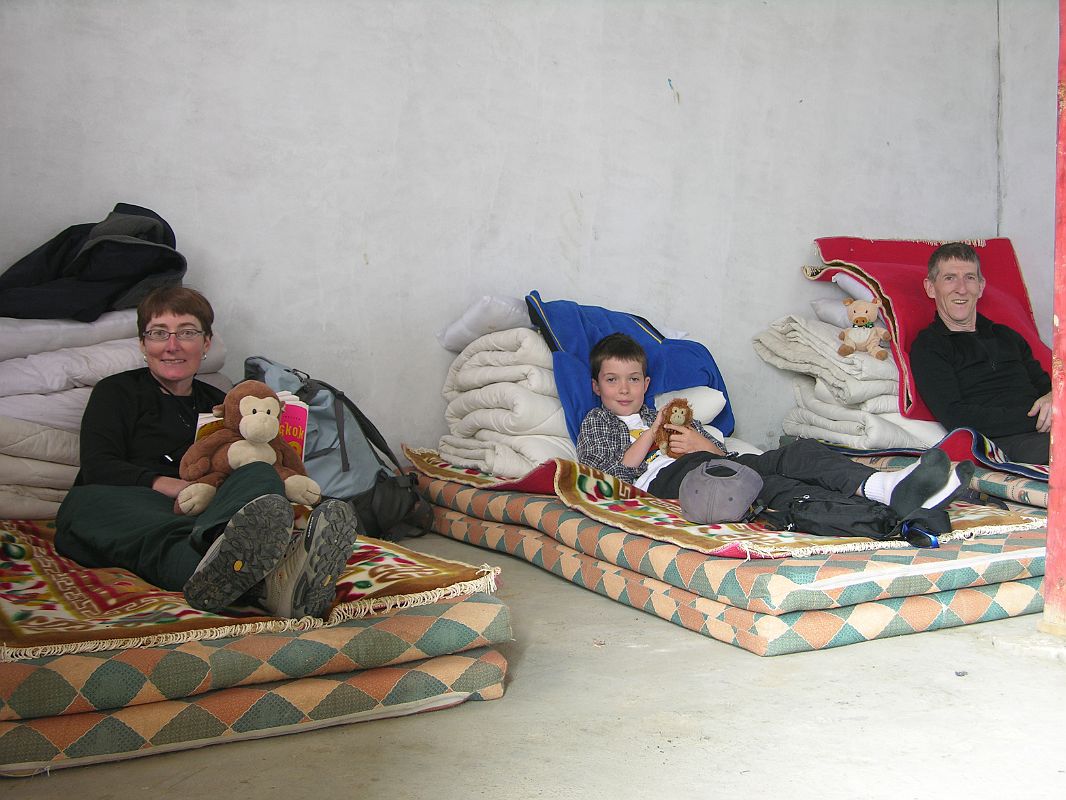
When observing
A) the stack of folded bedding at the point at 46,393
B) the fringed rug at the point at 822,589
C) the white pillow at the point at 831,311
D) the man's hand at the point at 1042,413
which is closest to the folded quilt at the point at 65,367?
the stack of folded bedding at the point at 46,393

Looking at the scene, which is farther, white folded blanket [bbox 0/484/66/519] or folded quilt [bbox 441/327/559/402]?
folded quilt [bbox 441/327/559/402]

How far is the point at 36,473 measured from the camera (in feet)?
9.87

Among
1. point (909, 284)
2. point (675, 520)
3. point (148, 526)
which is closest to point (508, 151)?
point (909, 284)

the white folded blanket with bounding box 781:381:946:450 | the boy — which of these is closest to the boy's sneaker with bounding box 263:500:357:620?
the boy

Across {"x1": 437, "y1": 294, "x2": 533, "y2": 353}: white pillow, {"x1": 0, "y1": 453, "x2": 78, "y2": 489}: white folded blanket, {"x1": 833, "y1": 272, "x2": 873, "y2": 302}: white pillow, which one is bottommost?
{"x1": 0, "y1": 453, "x2": 78, "y2": 489}: white folded blanket

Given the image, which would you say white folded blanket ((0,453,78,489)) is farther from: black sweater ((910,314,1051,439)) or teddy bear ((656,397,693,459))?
black sweater ((910,314,1051,439))

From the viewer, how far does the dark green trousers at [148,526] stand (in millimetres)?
2215

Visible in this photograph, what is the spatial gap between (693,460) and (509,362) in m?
0.87

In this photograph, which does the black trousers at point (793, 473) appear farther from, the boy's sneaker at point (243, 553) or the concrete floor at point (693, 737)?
the boy's sneaker at point (243, 553)

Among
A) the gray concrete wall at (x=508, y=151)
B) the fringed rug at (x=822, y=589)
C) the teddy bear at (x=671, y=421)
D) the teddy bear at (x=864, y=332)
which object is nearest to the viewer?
the fringed rug at (x=822, y=589)

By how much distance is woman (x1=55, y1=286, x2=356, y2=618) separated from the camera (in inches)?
76.5

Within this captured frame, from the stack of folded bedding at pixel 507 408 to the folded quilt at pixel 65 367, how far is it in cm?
126

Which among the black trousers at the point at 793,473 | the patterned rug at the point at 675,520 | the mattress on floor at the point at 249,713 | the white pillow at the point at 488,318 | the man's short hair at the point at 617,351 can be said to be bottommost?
the mattress on floor at the point at 249,713

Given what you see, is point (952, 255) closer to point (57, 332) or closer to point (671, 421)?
point (671, 421)
